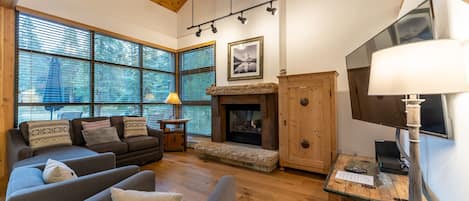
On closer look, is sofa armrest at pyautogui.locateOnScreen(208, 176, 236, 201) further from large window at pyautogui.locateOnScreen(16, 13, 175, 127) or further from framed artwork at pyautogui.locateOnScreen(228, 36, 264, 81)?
large window at pyautogui.locateOnScreen(16, 13, 175, 127)

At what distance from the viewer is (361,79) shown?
6.31 feet

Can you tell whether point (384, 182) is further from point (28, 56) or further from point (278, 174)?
point (28, 56)

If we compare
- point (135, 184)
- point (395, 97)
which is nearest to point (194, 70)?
point (135, 184)

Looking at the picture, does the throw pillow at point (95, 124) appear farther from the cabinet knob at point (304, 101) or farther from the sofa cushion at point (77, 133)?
the cabinet knob at point (304, 101)

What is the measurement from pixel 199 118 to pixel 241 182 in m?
2.62

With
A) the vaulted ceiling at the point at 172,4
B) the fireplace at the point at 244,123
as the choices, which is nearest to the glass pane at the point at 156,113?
the fireplace at the point at 244,123

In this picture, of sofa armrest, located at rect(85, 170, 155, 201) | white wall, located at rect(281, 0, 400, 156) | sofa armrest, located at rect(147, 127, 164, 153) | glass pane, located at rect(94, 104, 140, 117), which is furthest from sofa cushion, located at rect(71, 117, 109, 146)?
white wall, located at rect(281, 0, 400, 156)

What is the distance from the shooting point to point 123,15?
4445 millimetres

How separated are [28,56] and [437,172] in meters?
5.23

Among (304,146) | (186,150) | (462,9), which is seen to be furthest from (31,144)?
(462,9)

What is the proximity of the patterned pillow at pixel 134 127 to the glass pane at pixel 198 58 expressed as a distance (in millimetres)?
2021

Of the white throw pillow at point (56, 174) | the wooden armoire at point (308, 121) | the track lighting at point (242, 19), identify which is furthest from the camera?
the track lighting at point (242, 19)

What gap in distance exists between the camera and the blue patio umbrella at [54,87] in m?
3.43

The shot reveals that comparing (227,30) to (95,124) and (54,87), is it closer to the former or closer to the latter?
(95,124)
